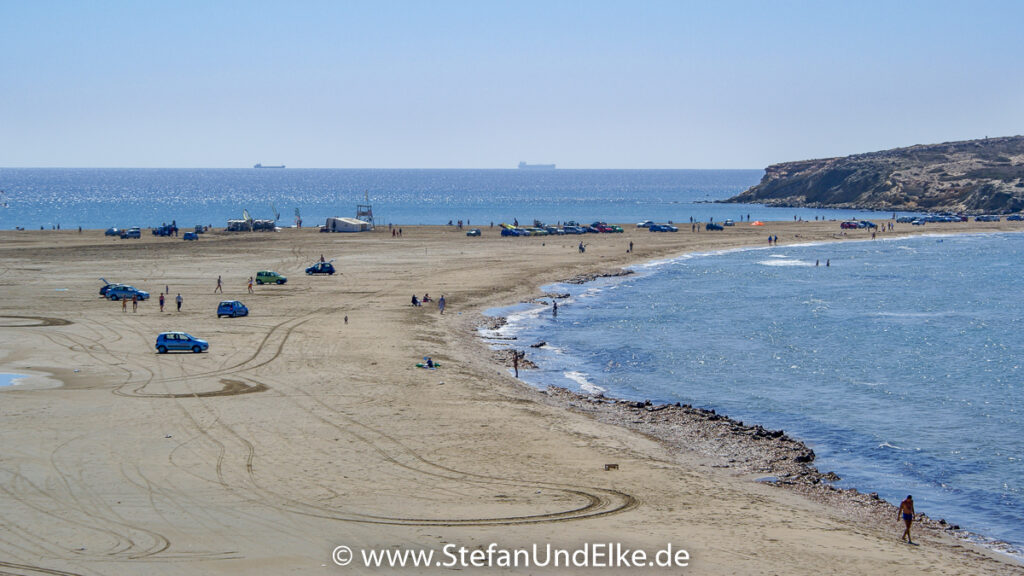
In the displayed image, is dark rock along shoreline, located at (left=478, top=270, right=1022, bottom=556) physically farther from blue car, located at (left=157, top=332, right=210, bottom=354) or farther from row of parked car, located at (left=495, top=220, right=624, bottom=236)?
row of parked car, located at (left=495, top=220, right=624, bottom=236)

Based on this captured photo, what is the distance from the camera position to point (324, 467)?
26812 millimetres

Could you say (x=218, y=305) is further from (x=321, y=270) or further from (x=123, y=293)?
(x=321, y=270)

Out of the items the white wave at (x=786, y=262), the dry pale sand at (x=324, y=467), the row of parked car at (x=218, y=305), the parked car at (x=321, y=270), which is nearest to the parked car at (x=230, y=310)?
the row of parked car at (x=218, y=305)

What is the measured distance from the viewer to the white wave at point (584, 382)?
40750mm

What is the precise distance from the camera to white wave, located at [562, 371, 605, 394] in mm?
40750

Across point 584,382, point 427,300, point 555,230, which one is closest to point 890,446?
point 584,382

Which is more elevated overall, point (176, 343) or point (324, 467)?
point (176, 343)

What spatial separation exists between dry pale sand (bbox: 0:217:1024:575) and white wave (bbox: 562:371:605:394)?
10.0ft

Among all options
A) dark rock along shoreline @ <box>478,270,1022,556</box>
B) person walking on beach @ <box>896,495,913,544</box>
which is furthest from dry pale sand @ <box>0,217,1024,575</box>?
dark rock along shoreline @ <box>478,270,1022,556</box>

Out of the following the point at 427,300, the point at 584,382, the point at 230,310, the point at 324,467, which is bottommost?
the point at 584,382

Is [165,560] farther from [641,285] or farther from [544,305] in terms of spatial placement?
[641,285]

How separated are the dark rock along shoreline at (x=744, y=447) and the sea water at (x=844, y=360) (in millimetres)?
1016

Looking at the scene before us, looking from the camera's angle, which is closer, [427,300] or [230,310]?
[230,310]

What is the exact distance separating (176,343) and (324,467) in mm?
19736
